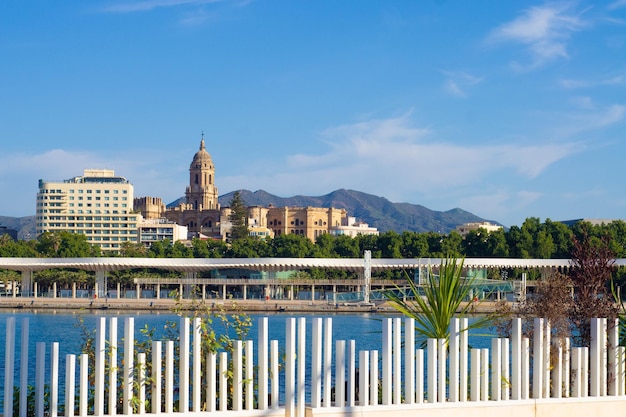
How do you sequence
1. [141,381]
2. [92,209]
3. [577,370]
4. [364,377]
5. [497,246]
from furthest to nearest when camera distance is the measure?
[92,209] < [497,246] < [577,370] < [364,377] < [141,381]

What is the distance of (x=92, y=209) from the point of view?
172125 millimetres

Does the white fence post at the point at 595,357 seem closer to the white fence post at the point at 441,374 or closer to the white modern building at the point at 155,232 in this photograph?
the white fence post at the point at 441,374

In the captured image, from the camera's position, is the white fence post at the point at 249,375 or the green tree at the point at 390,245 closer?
the white fence post at the point at 249,375

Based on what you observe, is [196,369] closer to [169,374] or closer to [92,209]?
[169,374]

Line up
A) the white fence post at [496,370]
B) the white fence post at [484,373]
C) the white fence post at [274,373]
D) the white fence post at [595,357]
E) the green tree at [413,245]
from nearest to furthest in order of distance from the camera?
the white fence post at [274,373] < the white fence post at [484,373] < the white fence post at [496,370] < the white fence post at [595,357] < the green tree at [413,245]

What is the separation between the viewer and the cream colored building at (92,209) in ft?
548

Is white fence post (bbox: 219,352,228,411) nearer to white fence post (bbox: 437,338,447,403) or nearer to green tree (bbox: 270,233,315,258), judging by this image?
white fence post (bbox: 437,338,447,403)

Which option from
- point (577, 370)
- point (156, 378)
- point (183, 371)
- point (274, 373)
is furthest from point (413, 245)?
point (156, 378)

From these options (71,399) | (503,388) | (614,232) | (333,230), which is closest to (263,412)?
(71,399)

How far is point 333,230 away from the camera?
198m

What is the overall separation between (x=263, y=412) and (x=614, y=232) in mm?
91127

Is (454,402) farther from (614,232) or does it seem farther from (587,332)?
(614,232)

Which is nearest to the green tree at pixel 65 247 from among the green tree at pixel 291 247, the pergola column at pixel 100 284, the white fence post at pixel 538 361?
the green tree at pixel 291 247

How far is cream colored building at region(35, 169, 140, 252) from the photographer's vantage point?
16700cm
